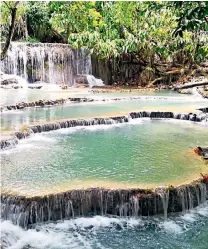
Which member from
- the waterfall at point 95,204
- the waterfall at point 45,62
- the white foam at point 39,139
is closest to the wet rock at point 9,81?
the waterfall at point 45,62

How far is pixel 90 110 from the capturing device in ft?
45.0

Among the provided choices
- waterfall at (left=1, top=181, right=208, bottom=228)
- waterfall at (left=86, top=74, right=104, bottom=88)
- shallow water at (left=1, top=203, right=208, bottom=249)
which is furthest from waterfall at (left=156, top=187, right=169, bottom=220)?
waterfall at (left=86, top=74, right=104, bottom=88)

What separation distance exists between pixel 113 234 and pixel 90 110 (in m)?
8.06

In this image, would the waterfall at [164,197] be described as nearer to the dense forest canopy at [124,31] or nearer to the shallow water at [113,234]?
the shallow water at [113,234]

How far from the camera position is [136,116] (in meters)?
13.0

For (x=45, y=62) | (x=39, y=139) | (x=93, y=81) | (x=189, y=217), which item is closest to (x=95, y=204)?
(x=189, y=217)

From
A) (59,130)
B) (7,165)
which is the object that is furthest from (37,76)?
(7,165)

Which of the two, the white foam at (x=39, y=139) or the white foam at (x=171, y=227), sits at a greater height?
the white foam at (x=39, y=139)

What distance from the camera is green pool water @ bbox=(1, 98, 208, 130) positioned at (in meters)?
11.9

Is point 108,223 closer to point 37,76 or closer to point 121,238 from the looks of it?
point 121,238

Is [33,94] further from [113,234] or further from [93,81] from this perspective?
[113,234]

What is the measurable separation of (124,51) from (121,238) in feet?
55.4

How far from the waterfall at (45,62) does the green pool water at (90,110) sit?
7.57 meters

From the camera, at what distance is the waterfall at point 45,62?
71.5 ft
